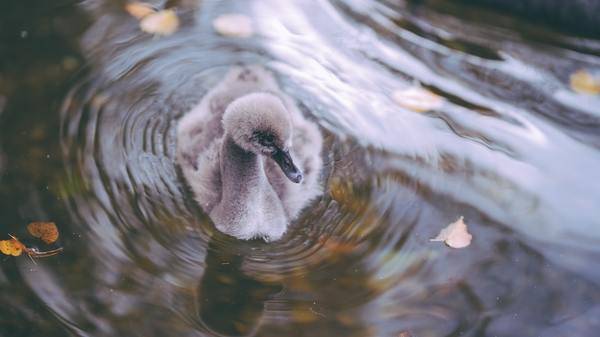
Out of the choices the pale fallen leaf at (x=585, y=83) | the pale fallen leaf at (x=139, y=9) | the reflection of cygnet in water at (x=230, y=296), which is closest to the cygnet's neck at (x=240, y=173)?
the reflection of cygnet in water at (x=230, y=296)

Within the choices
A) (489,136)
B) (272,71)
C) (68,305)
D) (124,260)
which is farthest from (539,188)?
(68,305)

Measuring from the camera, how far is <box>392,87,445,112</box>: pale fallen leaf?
379 centimetres

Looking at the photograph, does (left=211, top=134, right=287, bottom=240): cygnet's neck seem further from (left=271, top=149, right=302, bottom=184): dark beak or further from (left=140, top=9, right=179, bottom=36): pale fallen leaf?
(left=140, top=9, right=179, bottom=36): pale fallen leaf

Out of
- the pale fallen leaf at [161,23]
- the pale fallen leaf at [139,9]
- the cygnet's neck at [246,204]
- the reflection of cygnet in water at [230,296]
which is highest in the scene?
the pale fallen leaf at [139,9]

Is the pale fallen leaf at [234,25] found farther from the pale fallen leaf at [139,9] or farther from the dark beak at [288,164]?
the dark beak at [288,164]

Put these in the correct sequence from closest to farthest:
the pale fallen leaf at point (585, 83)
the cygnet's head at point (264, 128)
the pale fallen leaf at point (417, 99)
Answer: the cygnet's head at point (264, 128) < the pale fallen leaf at point (417, 99) < the pale fallen leaf at point (585, 83)

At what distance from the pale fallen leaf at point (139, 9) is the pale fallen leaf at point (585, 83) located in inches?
79.4

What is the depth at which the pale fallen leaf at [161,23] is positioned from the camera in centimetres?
398

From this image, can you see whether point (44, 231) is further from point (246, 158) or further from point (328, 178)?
point (328, 178)

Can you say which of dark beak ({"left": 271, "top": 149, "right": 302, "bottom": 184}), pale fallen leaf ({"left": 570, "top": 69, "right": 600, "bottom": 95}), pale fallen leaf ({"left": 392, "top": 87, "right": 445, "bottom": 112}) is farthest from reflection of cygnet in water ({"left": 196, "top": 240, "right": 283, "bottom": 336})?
pale fallen leaf ({"left": 570, "top": 69, "right": 600, "bottom": 95})

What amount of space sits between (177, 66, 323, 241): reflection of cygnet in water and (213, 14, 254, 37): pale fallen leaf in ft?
1.00

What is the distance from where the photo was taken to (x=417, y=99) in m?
3.82

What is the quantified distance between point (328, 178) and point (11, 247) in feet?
4.30

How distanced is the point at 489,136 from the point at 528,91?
0.35 metres
